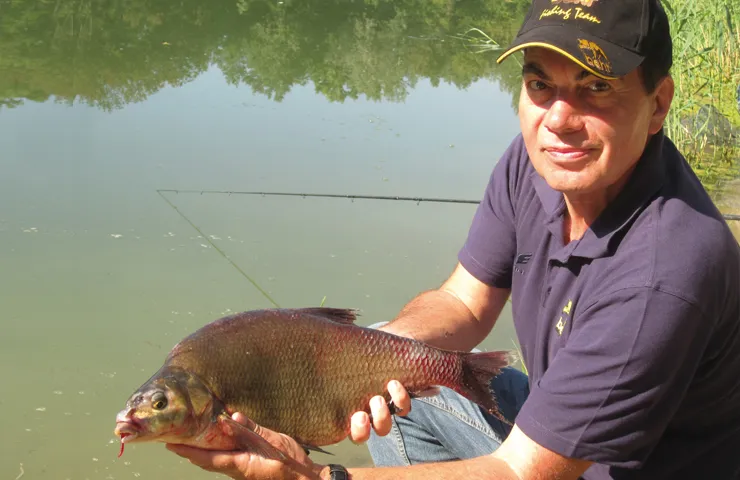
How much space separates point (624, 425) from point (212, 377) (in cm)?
88

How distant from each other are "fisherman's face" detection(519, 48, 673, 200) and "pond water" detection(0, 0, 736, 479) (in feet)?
5.57

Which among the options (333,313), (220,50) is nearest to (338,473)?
(333,313)

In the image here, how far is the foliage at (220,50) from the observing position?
339 inches

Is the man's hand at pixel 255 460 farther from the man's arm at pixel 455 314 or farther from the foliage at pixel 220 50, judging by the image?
the foliage at pixel 220 50

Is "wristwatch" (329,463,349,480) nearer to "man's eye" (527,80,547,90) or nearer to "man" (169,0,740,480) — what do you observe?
"man" (169,0,740,480)

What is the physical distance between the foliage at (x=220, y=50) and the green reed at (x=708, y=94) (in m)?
3.49

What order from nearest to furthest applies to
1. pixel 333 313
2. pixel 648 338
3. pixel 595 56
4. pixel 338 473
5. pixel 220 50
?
1. pixel 648 338
2. pixel 595 56
3. pixel 338 473
4. pixel 333 313
5. pixel 220 50

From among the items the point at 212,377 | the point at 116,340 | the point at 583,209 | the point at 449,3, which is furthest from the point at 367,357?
the point at 449,3

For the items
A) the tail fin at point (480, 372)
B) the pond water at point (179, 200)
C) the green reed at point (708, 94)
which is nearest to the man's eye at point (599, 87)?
the tail fin at point (480, 372)

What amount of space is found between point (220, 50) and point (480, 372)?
9383 millimetres

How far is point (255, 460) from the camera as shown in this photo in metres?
1.86

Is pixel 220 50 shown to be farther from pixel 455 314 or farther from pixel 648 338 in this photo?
pixel 648 338

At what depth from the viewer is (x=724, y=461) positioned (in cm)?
183

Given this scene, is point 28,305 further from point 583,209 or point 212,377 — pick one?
point 583,209
